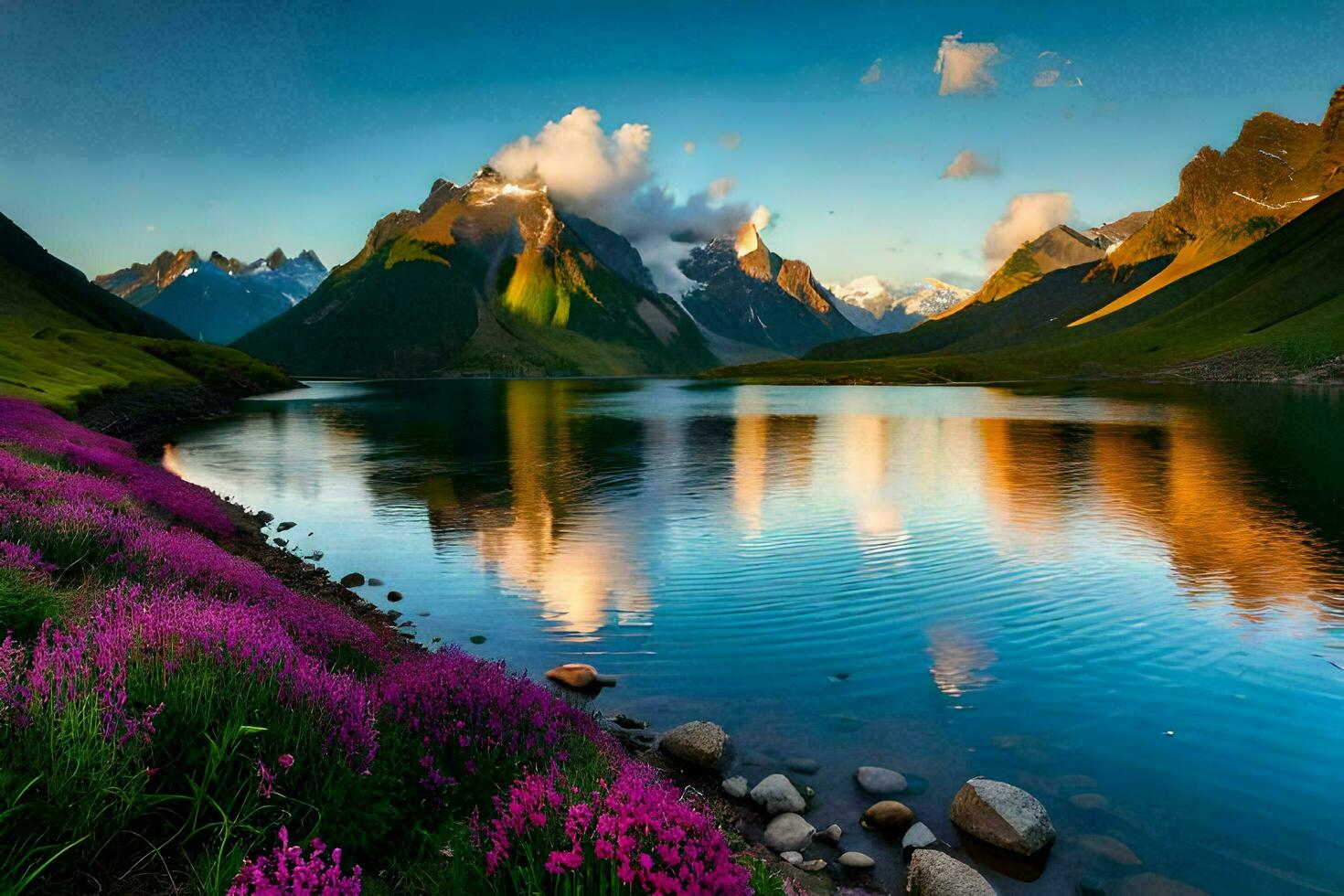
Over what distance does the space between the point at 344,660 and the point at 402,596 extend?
13881mm

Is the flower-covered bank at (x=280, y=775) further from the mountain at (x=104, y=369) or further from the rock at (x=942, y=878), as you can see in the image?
the mountain at (x=104, y=369)

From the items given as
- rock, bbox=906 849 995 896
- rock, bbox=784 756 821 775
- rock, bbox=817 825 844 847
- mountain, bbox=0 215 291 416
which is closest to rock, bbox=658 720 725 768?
rock, bbox=784 756 821 775

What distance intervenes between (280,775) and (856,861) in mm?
8375

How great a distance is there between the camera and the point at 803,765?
46.9ft

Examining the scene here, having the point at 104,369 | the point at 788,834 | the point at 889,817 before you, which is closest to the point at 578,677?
the point at 788,834

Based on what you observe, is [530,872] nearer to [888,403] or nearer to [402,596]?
[402,596]

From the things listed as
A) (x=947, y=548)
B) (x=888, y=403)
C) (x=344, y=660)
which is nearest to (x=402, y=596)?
(x=344, y=660)

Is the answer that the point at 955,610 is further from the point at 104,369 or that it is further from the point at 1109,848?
the point at 104,369

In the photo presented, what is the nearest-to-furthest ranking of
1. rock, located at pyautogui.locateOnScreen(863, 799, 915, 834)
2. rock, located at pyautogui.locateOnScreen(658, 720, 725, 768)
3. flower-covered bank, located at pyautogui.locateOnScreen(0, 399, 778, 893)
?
flower-covered bank, located at pyautogui.locateOnScreen(0, 399, 778, 893)
rock, located at pyautogui.locateOnScreen(863, 799, 915, 834)
rock, located at pyautogui.locateOnScreen(658, 720, 725, 768)

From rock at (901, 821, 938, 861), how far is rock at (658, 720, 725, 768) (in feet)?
12.5

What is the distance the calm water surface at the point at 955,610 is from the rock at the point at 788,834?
0.83m

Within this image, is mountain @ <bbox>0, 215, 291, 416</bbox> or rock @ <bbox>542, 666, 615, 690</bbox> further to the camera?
mountain @ <bbox>0, 215, 291, 416</bbox>

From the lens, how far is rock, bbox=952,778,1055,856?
11453 mm

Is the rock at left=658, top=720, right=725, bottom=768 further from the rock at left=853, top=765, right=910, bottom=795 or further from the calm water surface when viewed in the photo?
the rock at left=853, top=765, right=910, bottom=795
